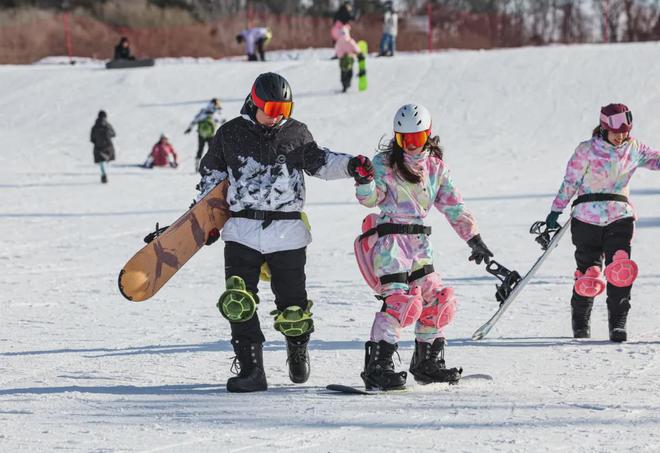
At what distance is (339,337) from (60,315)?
94.0 inches

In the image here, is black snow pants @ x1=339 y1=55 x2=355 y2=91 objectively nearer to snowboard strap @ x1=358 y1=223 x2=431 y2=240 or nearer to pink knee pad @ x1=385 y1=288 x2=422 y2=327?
snowboard strap @ x1=358 y1=223 x2=431 y2=240

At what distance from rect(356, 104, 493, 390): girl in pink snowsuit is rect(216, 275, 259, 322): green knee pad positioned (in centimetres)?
65

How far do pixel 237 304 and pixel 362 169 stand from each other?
0.91 metres

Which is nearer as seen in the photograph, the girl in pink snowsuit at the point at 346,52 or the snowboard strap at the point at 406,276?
the snowboard strap at the point at 406,276

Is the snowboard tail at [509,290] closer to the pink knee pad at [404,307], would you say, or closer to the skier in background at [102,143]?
the pink knee pad at [404,307]

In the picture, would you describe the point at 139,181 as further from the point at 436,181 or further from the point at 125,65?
the point at 436,181

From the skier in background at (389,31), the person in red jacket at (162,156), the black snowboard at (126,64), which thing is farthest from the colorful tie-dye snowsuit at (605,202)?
the black snowboard at (126,64)

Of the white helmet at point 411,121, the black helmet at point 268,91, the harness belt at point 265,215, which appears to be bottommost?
the harness belt at point 265,215

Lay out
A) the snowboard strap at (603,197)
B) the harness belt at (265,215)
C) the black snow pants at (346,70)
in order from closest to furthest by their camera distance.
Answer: the harness belt at (265,215), the snowboard strap at (603,197), the black snow pants at (346,70)

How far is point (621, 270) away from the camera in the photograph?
298 inches

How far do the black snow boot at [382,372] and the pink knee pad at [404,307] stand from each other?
0.16 metres

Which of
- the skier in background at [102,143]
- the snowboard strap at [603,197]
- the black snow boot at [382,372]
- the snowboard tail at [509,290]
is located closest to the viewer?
the black snow boot at [382,372]

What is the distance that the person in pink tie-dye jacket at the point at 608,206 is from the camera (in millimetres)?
7598

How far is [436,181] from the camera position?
6215 millimetres
